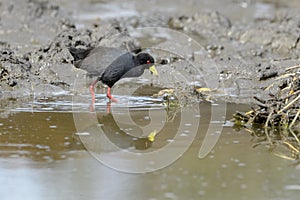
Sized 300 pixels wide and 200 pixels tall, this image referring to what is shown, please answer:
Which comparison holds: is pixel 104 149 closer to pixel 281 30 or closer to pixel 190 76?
pixel 190 76

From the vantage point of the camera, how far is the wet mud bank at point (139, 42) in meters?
9.82

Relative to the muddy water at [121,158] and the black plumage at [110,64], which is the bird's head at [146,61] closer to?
the black plumage at [110,64]

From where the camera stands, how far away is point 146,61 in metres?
9.80

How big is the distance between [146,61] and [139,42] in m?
3.17

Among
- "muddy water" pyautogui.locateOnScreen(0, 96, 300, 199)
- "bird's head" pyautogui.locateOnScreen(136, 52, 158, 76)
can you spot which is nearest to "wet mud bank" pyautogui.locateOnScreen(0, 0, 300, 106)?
"bird's head" pyautogui.locateOnScreen(136, 52, 158, 76)

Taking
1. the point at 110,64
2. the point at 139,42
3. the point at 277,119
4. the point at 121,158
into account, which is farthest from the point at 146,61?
the point at 139,42

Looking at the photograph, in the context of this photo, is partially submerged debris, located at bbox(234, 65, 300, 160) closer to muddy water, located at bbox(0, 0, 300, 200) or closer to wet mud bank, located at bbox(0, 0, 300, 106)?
muddy water, located at bbox(0, 0, 300, 200)

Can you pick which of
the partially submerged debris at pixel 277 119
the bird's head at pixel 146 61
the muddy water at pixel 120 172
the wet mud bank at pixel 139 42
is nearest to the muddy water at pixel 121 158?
the muddy water at pixel 120 172

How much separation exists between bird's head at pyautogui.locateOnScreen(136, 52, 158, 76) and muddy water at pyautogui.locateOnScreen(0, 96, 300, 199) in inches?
53.2

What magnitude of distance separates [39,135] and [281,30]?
626 cm

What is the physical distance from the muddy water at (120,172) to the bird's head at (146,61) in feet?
4.43

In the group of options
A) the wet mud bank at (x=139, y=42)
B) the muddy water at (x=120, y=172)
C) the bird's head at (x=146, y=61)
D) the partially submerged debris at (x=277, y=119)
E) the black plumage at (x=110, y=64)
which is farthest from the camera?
the wet mud bank at (x=139, y=42)

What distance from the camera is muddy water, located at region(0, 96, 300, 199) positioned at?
611 cm

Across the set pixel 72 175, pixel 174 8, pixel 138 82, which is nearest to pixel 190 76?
pixel 138 82
